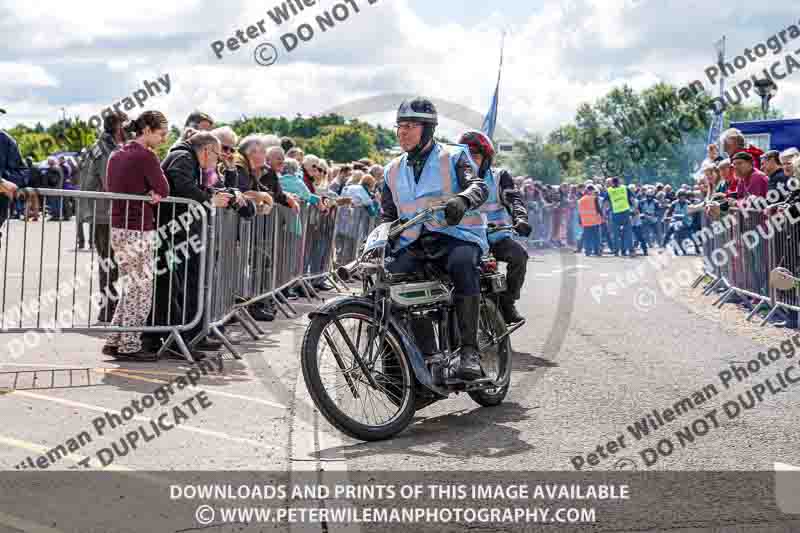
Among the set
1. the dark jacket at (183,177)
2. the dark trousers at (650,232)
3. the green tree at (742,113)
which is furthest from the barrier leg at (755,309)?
the green tree at (742,113)

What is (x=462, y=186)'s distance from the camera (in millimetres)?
6863

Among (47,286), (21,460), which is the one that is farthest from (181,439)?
(47,286)

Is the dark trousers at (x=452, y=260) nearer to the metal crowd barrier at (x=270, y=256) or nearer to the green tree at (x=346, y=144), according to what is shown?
the metal crowd barrier at (x=270, y=256)

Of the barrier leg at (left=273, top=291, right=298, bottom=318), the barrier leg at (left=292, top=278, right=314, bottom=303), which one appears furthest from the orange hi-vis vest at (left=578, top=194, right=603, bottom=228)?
the barrier leg at (left=273, top=291, right=298, bottom=318)

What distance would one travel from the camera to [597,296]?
16.4m

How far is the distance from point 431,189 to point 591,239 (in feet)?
78.3

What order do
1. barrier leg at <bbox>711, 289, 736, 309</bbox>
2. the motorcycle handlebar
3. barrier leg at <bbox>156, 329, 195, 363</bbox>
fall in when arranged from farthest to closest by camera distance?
barrier leg at <bbox>711, 289, 736, 309</bbox>
barrier leg at <bbox>156, 329, 195, 363</bbox>
the motorcycle handlebar

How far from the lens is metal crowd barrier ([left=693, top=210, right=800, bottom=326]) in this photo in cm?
1201

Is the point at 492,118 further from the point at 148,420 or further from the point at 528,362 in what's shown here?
the point at 148,420

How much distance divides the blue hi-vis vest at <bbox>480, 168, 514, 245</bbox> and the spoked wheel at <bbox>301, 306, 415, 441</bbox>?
132 inches

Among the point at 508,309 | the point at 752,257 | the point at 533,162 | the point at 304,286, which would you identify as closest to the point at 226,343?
the point at 508,309

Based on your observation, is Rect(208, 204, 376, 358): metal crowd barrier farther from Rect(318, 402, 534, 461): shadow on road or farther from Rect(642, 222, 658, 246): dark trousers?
Rect(642, 222, 658, 246): dark trousers

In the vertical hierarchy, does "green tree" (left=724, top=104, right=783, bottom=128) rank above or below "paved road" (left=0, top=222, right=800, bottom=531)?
above

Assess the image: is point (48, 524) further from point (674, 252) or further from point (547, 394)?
point (674, 252)
